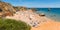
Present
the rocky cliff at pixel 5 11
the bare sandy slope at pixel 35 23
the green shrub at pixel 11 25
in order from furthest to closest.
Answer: the rocky cliff at pixel 5 11
the bare sandy slope at pixel 35 23
the green shrub at pixel 11 25

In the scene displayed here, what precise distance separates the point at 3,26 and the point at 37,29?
5844 mm

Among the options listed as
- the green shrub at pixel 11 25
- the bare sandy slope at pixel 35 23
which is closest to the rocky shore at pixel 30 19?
the bare sandy slope at pixel 35 23

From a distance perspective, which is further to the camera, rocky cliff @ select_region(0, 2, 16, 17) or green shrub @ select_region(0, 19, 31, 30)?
rocky cliff @ select_region(0, 2, 16, 17)

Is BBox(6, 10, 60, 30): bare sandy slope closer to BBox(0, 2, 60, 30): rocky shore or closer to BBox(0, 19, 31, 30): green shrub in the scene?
BBox(0, 2, 60, 30): rocky shore

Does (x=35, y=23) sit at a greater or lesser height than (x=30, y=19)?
lesser

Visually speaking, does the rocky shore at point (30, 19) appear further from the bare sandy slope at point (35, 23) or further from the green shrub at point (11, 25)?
the green shrub at point (11, 25)

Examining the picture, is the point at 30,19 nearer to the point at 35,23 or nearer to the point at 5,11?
the point at 35,23

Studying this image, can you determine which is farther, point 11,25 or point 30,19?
point 30,19

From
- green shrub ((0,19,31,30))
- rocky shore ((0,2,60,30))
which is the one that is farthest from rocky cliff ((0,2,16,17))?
green shrub ((0,19,31,30))

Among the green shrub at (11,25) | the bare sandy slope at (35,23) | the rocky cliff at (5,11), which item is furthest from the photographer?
the rocky cliff at (5,11)

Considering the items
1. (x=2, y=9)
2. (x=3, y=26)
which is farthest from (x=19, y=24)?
(x=2, y=9)

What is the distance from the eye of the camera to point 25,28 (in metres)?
7.80

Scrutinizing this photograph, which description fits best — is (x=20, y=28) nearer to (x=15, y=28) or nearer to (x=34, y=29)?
(x=15, y=28)

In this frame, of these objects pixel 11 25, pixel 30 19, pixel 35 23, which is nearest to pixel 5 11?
pixel 30 19
